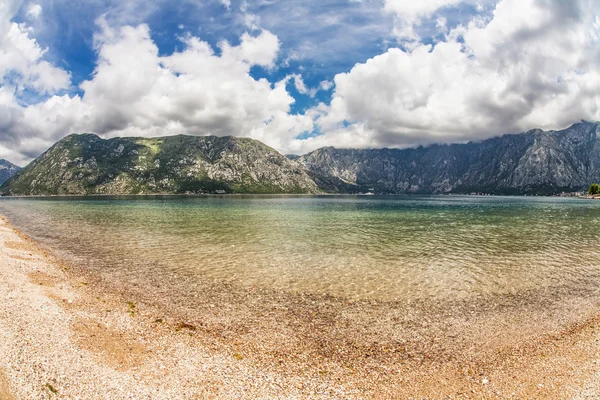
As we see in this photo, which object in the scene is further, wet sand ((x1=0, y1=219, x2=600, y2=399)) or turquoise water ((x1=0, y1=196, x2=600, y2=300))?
turquoise water ((x1=0, y1=196, x2=600, y2=300))

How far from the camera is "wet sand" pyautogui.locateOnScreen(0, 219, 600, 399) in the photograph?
12.5 metres

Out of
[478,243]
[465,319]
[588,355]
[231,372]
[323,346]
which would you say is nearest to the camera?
[231,372]

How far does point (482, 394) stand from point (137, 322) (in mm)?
18487

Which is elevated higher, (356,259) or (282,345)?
(356,259)

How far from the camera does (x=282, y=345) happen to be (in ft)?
54.7

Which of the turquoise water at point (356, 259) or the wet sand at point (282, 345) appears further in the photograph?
the turquoise water at point (356, 259)

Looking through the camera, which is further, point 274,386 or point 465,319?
point 465,319

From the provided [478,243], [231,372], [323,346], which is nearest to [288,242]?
[478,243]

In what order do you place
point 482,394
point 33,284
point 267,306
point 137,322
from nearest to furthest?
point 482,394 < point 137,322 < point 267,306 < point 33,284

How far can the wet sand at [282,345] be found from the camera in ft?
41.1

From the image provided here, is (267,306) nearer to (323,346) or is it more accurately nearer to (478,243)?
(323,346)

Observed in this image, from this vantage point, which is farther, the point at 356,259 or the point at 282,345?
the point at 356,259

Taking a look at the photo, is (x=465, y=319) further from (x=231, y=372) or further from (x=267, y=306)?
(x=231, y=372)

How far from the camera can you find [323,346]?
16641 millimetres
